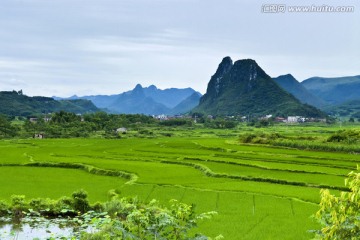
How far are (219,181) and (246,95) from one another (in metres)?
126

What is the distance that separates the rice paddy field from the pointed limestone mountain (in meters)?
89.8

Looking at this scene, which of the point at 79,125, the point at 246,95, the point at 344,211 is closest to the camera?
the point at 344,211

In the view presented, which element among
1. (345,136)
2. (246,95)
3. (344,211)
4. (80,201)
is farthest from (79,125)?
(246,95)

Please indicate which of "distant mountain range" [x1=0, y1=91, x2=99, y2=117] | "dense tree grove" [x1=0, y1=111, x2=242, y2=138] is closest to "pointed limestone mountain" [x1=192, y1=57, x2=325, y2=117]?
"dense tree grove" [x1=0, y1=111, x2=242, y2=138]

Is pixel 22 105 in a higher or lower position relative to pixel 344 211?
higher

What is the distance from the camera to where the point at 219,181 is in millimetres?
19172

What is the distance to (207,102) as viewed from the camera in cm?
15725

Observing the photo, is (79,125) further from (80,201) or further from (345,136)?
(80,201)

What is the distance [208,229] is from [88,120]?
6337 cm

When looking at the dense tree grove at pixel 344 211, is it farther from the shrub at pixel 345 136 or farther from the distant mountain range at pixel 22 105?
the distant mountain range at pixel 22 105

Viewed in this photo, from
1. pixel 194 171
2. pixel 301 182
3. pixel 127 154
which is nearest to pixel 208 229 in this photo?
pixel 301 182

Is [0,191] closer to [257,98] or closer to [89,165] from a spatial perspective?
[89,165]

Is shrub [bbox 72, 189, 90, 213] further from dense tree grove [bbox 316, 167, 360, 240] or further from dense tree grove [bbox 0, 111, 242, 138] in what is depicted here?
dense tree grove [bbox 0, 111, 242, 138]

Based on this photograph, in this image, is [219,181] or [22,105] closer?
[219,181]
